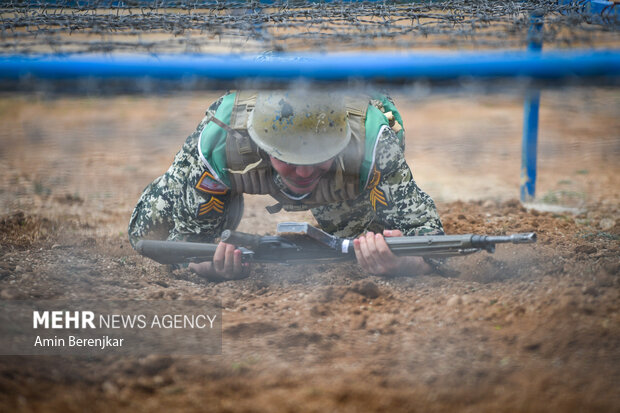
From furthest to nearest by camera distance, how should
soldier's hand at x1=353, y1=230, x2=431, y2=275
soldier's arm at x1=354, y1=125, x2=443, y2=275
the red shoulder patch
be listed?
1. the red shoulder patch
2. soldier's arm at x1=354, y1=125, x2=443, y2=275
3. soldier's hand at x1=353, y1=230, x2=431, y2=275

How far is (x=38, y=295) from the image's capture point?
7.88ft

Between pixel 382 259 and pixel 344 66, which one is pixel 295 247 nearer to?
pixel 382 259

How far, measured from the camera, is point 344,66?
1.80 m

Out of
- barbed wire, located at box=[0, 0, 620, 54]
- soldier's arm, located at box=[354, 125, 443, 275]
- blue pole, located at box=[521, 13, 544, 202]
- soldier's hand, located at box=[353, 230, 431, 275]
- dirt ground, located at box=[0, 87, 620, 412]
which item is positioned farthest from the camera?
blue pole, located at box=[521, 13, 544, 202]

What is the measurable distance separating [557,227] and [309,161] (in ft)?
6.20

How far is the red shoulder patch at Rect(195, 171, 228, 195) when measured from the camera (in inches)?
106

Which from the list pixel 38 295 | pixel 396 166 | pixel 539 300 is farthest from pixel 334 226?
pixel 38 295

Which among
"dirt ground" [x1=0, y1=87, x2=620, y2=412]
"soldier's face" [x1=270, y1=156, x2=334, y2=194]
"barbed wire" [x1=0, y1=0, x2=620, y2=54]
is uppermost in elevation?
"barbed wire" [x1=0, y1=0, x2=620, y2=54]

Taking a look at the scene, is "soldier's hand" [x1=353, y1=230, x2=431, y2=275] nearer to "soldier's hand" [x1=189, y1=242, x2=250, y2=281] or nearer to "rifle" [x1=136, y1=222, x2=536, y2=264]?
"rifle" [x1=136, y1=222, x2=536, y2=264]

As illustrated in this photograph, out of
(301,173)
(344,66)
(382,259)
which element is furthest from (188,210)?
(344,66)

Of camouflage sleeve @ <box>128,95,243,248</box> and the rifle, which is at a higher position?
camouflage sleeve @ <box>128,95,243,248</box>

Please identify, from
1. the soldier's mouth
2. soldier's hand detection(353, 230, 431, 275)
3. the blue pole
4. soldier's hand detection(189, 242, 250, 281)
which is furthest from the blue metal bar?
the blue pole

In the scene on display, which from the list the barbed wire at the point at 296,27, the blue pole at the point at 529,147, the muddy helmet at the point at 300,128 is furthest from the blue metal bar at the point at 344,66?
the blue pole at the point at 529,147

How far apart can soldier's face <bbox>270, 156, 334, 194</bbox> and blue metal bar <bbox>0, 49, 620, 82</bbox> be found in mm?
576
